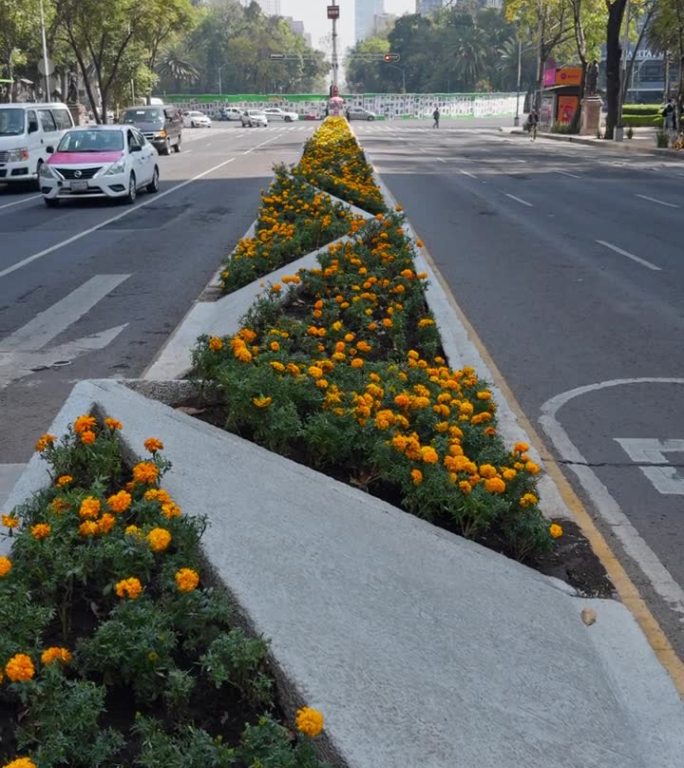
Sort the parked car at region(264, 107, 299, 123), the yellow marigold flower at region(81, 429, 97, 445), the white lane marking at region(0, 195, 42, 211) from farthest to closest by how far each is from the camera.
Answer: the parked car at region(264, 107, 299, 123) < the white lane marking at region(0, 195, 42, 211) < the yellow marigold flower at region(81, 429, 97, 445)

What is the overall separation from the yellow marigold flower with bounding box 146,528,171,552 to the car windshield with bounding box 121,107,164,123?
41336 mm

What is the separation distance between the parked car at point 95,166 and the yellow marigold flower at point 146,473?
18.1 m

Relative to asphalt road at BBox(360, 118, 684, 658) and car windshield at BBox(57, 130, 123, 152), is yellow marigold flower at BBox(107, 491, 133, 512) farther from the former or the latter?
car windshield at BBox(57, 130, 123, 152)

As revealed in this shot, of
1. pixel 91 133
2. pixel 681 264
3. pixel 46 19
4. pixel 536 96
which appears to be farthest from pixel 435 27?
pixel 681 264

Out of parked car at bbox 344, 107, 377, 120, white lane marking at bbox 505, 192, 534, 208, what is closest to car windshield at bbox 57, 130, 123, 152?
white lane marking at bbox 505, 192, 534, 208

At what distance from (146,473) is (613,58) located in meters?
51.0

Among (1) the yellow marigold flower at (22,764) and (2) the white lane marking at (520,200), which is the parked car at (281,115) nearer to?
(2) the white lane marking at (520,200)

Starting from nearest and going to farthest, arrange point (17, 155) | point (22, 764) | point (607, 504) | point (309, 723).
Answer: point (22, 764), point (309, 723), point (607, 504), point (17, 155)

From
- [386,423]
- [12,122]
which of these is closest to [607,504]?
[386,423]

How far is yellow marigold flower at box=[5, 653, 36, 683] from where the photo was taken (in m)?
2.72

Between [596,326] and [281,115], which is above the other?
[596,326]

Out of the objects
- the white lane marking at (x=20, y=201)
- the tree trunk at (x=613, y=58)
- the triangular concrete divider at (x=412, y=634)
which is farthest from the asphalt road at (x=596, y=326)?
the tree trunk at (x=613, y=58)

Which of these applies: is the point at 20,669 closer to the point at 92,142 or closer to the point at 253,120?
the point at 92,142

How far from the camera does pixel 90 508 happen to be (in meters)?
3.55
